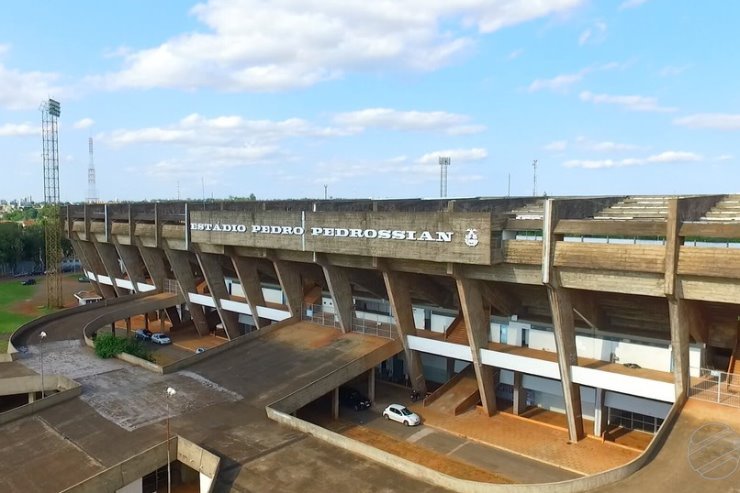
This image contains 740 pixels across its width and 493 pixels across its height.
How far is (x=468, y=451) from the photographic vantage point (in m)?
32.2

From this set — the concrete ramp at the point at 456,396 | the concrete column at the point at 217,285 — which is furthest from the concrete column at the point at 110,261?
the concrete ramp at the point at 456,396

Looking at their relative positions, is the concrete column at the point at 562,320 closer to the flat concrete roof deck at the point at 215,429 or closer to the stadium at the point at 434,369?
the stadium at the point at 434,369

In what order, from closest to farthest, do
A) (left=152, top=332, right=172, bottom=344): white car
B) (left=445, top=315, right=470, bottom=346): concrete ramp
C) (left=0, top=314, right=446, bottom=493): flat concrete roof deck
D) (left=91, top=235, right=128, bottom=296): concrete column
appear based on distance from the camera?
1. (left=0, top=314, right=446, bottom=493): flat concrete roof deck
2. (left=445, top=315, right=470, bottom=346): concrete ramp
3. (left=152, top=332, right=172, bottom=344): white car
4. (left=91, top=235, right=128, bottom=296): concrete column

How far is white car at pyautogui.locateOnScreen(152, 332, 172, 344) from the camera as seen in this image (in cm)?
5478

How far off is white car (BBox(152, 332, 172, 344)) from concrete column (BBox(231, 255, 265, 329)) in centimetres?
1116

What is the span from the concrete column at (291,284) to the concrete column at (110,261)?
31174mm

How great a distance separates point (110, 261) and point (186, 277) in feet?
54.1

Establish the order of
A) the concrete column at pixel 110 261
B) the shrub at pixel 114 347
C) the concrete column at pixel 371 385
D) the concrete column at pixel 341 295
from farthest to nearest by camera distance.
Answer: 1. the concrete column at pixel 110 261
2. the concrete column at pixel 341 295
3. the shrub at pixel 114 347
4. the concrete column at pixel 371 385

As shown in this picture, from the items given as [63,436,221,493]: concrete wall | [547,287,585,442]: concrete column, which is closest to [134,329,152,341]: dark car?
[63,436,221,493]: concrete wall

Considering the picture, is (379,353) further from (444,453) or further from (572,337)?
(572,337)

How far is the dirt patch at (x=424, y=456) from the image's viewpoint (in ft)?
94.5

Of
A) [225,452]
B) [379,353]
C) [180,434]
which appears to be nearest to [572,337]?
[379,353]

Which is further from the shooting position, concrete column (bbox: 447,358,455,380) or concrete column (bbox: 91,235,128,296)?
concrete column (bbox: 91,235,128,296)

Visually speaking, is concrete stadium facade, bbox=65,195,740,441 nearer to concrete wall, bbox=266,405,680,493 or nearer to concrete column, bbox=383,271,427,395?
concrete column, bbox=383,271,427,395
